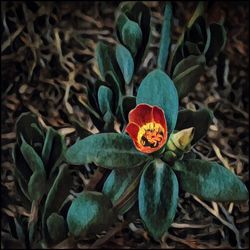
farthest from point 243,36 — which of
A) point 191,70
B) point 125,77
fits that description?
point 125,77

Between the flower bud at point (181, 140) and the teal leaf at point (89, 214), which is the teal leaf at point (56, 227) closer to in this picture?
the teal leaf at point (89, 214)

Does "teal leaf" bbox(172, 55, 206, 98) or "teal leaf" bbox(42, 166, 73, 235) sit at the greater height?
"teal leaf" bbox(172, 55, 206, 98)

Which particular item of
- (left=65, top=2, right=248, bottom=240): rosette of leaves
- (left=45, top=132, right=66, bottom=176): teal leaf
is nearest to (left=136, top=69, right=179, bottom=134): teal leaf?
(left=65, top=2, right=248, bottom=240): rosette of leaves

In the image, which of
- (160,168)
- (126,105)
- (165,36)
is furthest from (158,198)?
(165,36)

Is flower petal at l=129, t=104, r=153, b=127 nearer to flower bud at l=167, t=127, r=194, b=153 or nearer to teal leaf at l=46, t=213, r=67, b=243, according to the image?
flower bud at l=167, t=127, r=194, b=153

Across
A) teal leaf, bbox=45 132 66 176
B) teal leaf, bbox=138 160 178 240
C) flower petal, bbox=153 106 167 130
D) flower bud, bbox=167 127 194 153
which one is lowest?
teal leaf, bbox=138 160 178 240

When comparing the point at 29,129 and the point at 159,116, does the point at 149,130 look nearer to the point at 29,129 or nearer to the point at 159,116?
the point at 159,116
